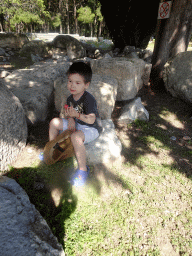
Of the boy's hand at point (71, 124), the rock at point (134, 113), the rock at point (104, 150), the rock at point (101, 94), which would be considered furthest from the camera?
the rock at point (134, 113)

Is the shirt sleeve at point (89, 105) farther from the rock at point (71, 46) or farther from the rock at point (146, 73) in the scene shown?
the rock at point (71, 46)

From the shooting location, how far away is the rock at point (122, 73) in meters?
4.43

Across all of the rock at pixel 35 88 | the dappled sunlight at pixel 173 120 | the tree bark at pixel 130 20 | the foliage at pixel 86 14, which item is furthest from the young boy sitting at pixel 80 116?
the foliage at pixel 86 14

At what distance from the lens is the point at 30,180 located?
2.48 m

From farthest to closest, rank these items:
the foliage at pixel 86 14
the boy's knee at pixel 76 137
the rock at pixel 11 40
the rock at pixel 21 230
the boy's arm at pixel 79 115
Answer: the foliage at pixel 86 14
the rock at pixel 11 40
the boy's knee at pixel 76 137
the boy's arm at pixel 79 115
the rock at pixel 21 230

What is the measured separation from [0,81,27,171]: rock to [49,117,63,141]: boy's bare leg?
22.6 inches

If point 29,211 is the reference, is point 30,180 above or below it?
below

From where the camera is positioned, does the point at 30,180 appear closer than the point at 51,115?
Yes

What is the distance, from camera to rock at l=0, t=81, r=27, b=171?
2.42 m

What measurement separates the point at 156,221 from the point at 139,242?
37 cm

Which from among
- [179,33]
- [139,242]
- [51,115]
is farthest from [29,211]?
[179,33]

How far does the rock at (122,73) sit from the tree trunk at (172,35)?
50.7 inches

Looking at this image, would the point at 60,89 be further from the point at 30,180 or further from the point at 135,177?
the point at 135,177

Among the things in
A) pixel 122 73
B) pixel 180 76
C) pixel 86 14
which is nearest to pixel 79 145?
pixel 122 73
